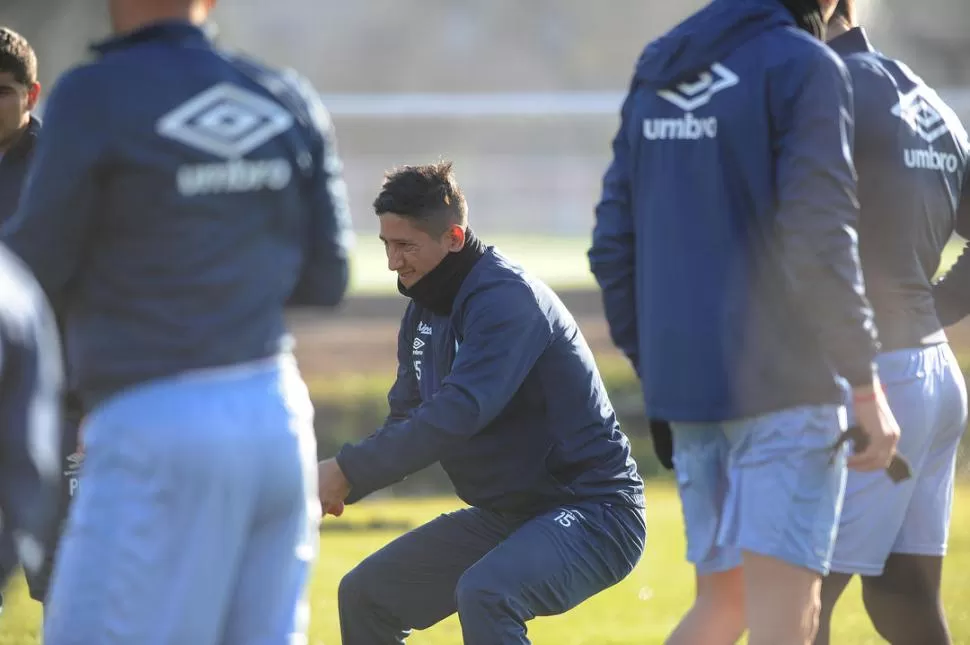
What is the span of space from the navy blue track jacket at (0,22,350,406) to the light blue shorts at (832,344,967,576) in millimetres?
1624

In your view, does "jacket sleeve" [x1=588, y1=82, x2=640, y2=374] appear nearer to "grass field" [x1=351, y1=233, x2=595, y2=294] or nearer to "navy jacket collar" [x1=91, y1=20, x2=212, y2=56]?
"navy jacket collar" [x1=91, y1=20, x2=212, y2=56]

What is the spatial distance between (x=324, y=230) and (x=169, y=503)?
640 millimetres

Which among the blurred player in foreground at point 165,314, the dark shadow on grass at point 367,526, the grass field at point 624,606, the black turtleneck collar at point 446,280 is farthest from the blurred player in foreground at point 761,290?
the dark shadow on grass at point 367,526

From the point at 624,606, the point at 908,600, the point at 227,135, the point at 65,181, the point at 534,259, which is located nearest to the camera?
the point at 65,181

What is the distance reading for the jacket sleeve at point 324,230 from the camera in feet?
9.91

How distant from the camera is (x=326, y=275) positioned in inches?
121

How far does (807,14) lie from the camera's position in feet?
11.2

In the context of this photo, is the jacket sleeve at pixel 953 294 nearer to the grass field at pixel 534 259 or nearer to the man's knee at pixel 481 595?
the man's knee at pixel 481 595

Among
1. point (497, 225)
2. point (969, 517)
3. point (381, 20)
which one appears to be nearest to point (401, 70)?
point (381, 20)

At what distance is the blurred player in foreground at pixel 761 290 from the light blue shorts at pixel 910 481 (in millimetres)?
514

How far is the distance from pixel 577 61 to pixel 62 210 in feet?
172

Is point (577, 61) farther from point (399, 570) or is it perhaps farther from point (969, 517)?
point (399, 570)

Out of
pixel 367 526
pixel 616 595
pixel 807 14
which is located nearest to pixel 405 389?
pixel 807 14

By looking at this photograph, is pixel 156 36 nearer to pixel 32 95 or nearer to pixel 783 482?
pixel 783 482
